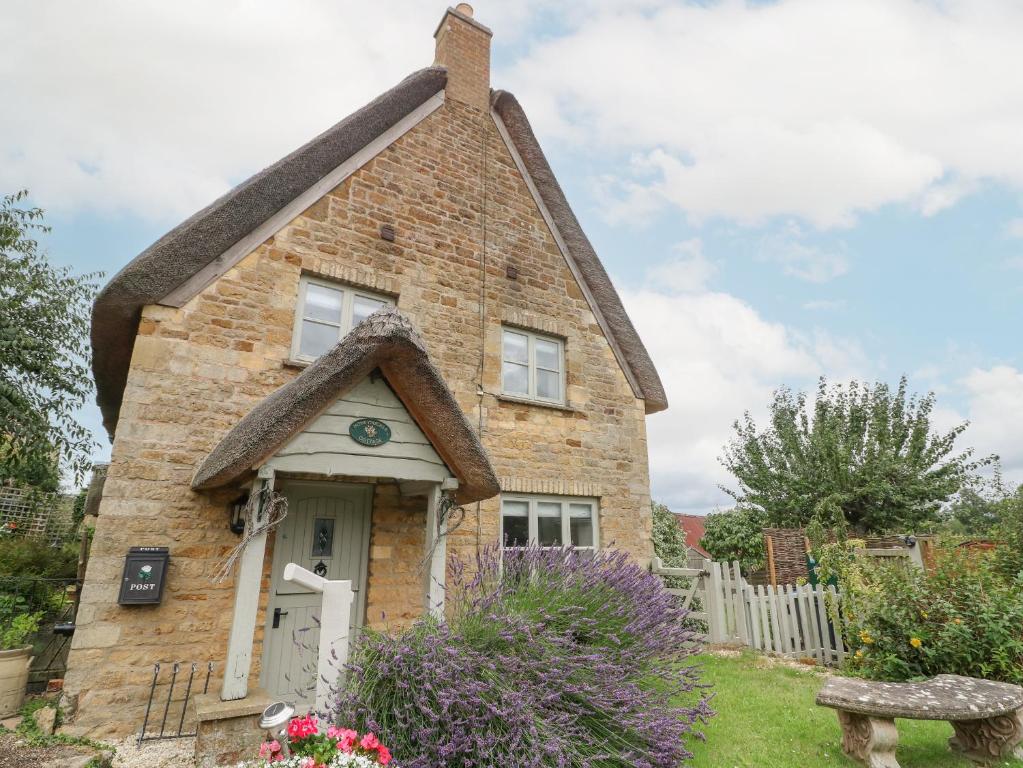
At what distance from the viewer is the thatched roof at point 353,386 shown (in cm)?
430

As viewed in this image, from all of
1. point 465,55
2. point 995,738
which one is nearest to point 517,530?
point 995,738

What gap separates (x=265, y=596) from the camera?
525 cm

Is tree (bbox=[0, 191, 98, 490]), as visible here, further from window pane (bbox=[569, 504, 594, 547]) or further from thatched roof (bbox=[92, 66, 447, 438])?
window pane (bbox=[569, 504, 594, 547])

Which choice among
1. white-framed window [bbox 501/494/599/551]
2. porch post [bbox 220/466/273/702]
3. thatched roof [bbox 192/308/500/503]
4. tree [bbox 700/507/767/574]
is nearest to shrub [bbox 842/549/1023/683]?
white-framed window [bbox 501/494/599/551]

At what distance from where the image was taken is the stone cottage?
457 centimetres

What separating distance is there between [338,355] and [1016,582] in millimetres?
6813

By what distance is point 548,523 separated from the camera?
732cm

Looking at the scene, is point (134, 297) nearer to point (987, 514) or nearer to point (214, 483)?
point (214, 483)

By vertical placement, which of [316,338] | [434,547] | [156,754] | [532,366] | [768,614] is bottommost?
[156,754]

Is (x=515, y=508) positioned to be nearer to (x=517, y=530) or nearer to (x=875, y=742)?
(x=517, y=530)

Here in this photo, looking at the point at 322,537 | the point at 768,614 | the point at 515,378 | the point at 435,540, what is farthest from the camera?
the point at 768,614

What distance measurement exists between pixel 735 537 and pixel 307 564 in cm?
1141

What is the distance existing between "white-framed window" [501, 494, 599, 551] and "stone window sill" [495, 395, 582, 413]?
121cm

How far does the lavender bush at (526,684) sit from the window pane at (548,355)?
12.5 ft
